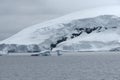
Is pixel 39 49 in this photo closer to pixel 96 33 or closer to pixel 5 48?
pixel 5 48

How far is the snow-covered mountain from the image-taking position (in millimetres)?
128337

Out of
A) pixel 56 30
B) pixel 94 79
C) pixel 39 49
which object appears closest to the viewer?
pixel 94 79

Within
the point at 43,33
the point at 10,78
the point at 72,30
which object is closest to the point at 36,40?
the point at 43,33

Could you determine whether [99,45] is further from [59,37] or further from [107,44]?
[59,37]

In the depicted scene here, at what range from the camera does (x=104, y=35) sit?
14362 cm

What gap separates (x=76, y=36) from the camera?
152500mm

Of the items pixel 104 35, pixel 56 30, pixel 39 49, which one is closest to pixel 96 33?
pixel 104 35

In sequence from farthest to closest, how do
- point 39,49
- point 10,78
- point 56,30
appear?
1. point 56,30
2. point 39,49
3. point 10,78

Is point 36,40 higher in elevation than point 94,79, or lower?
higher

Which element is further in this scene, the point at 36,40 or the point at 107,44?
the point at 36,40

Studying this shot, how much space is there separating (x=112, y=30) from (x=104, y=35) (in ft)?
11.0

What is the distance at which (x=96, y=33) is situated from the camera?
491ft

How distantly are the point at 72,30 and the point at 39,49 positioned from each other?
2299 centimetres

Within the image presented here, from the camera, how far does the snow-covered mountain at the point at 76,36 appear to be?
128 meters
